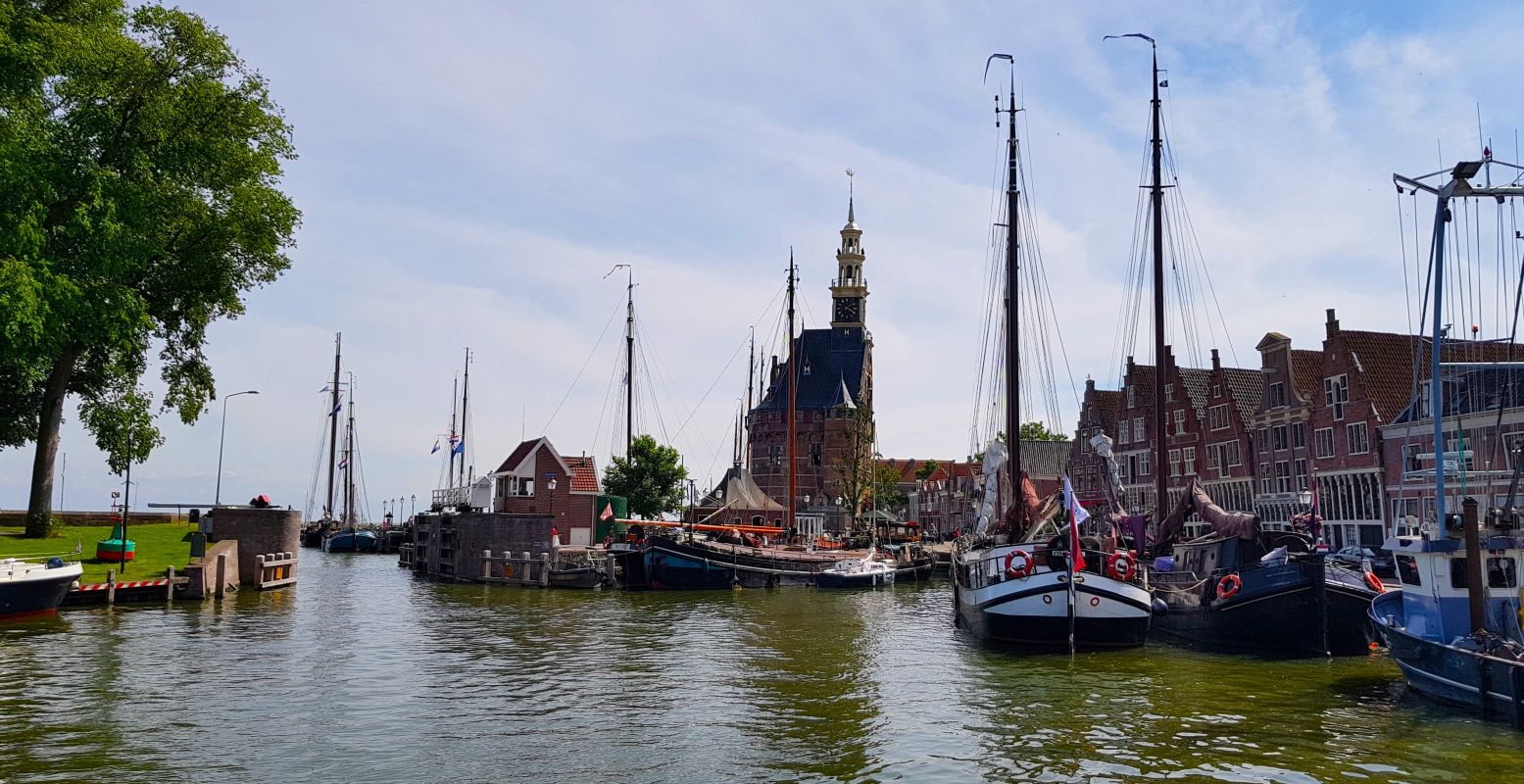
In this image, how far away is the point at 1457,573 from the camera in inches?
924

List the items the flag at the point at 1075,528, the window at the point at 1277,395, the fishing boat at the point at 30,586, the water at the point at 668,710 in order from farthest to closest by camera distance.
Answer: the window at the point at 1277,395
the fishing boat at the point at 30,586
the flag at the point at 1075,528
the water at the point at 668,710

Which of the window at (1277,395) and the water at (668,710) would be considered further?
the window at (1277,395)

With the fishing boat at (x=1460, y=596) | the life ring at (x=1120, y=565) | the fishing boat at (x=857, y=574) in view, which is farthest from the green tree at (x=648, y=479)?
the fishing boat at (x=1460, y=596)

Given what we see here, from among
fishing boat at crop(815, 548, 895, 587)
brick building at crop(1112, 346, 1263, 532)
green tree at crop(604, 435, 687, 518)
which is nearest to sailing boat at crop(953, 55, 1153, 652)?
fishing boat at crop(815, 548, 895, 587)

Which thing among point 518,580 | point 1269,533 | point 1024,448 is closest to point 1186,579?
point 1269,533

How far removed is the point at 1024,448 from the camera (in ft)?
389

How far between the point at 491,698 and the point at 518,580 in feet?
119

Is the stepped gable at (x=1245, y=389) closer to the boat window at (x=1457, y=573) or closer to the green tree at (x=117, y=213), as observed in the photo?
the boat window at (x=1457, y=573)

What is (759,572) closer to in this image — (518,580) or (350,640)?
(518,580)

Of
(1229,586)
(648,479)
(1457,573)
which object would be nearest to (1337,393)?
(1229,586)

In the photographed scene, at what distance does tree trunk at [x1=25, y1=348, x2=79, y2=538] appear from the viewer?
42.1 meters

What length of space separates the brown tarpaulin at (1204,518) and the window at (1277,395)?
32243 mm

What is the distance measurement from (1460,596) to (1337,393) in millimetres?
42980

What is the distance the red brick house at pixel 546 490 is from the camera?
238 ft
